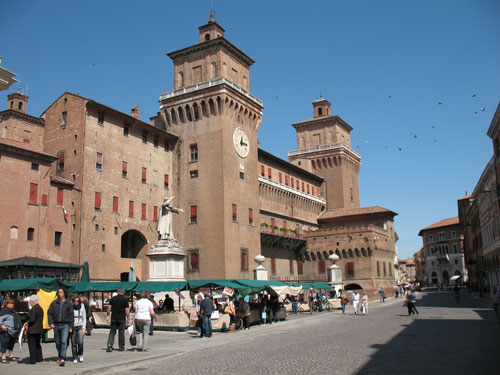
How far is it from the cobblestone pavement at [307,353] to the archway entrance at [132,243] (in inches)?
919

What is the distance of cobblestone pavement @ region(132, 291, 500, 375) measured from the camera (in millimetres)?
11055

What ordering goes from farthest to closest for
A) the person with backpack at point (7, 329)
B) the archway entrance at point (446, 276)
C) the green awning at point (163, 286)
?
the archway entrance at point (446, 276)
the green awning at point (163, 286)
the person with backpack at point (7, 329)

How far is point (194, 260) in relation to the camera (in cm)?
4422

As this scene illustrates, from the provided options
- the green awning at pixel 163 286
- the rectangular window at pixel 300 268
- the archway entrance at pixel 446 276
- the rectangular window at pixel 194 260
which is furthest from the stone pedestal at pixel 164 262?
the archway entrance at pixel 446 276

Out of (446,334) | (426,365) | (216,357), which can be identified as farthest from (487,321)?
(216,357)

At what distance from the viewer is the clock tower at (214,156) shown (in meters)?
43.9

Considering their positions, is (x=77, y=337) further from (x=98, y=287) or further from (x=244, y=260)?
(x=244, y=260)

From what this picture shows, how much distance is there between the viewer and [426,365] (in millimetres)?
11234

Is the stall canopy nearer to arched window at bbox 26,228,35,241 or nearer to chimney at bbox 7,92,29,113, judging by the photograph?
arched window at bbox 26,228,35,241

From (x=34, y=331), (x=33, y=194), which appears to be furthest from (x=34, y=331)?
(x=33, y=194)

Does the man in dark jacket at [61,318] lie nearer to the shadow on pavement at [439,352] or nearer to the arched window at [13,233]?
the shadow on pavement at [439,352]

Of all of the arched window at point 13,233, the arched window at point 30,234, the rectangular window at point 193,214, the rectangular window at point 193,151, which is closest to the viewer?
the arched window at point 13,233

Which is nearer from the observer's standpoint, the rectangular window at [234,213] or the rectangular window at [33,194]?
the rectangular window at [33,194]

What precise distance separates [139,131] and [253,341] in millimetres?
30289
